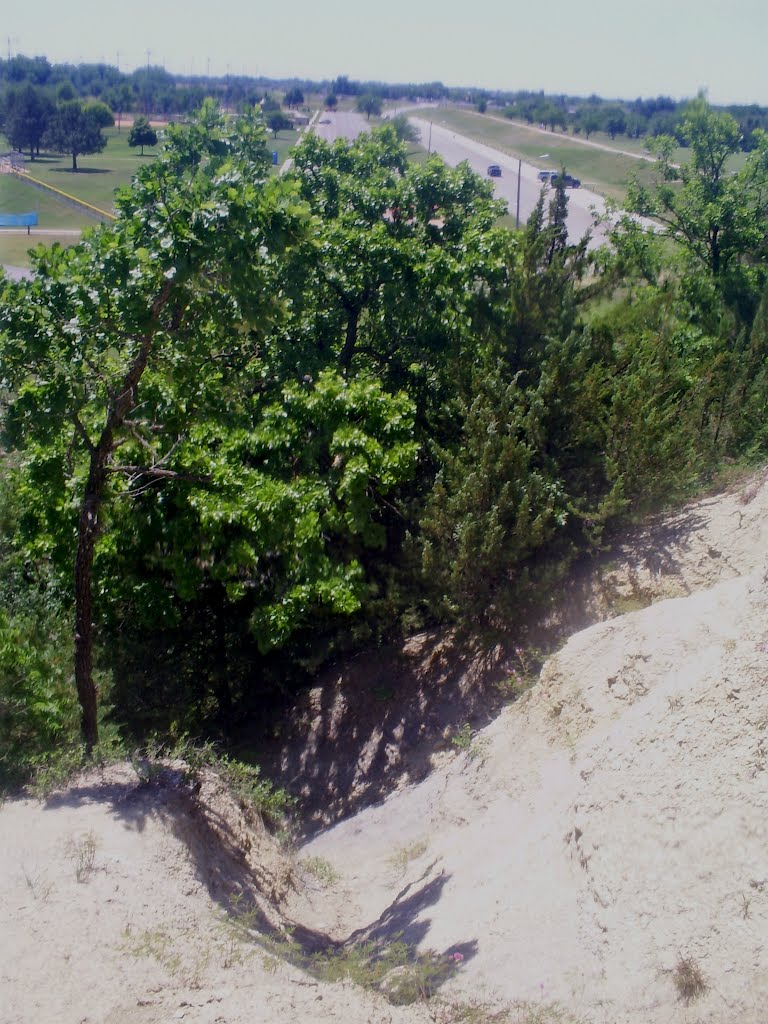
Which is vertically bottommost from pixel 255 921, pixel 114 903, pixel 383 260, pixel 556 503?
pixel 255 921

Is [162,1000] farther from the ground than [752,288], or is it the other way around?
[752,288]

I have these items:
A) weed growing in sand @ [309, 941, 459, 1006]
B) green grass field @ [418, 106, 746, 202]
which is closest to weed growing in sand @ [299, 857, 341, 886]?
weed growing in sand @ [309, 941, 459, 1006]

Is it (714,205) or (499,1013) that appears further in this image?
(714,205)

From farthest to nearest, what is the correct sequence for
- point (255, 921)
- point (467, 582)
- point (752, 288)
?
point (752, 288) → point (467, 582) → point (255, 921)

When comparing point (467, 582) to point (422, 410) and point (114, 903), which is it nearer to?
point (422, 410)

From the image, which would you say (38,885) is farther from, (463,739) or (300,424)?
(300,424)

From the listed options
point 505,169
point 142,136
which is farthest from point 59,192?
Result: point 505,169

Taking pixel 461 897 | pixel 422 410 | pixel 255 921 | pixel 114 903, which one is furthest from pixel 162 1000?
pixel 422 410
